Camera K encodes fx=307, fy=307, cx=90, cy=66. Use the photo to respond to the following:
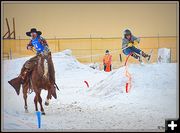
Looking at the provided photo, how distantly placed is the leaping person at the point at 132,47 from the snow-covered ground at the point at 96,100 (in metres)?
0.11

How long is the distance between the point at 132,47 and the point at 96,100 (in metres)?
0.68

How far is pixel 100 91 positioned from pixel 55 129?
627 millimetres

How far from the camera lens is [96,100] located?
324 cm

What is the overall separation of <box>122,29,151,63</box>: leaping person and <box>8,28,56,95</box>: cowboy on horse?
803 mm

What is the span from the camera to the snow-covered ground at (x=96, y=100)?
3234 mm

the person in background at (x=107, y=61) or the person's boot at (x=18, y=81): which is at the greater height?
the person in background at (x=107, y=61)

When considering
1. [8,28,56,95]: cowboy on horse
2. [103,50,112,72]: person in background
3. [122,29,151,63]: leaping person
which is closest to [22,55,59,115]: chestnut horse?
[8,28,56,95]: cowboy on horse

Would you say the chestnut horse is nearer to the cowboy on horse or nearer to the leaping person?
the cowboy on horse

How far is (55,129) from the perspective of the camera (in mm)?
3262

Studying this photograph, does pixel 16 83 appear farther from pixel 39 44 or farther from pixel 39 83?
pixel 39 44

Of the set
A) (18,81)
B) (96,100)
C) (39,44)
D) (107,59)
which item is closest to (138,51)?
(107,59)

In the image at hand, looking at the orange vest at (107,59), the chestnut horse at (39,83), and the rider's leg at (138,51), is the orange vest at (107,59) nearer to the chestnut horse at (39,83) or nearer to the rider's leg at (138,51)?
the rider's leg at (138,51)

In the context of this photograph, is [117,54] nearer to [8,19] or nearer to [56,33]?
[56,33]

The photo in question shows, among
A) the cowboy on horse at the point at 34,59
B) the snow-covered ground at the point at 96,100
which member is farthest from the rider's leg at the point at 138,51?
the cowboy on horse at the point at 34,59
